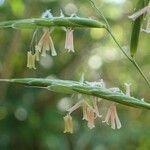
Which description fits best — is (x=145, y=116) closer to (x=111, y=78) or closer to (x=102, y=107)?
(x=111, y=78)

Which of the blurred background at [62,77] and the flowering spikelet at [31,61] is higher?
the flowering spikelet at [31,61]

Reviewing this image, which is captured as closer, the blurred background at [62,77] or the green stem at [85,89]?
the green stem at [85,89]

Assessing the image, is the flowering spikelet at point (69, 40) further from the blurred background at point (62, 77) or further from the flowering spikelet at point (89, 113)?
the blurred background at point (62, 77)

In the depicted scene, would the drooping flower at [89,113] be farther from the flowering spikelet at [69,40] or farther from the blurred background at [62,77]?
the blurred background at [62,77]

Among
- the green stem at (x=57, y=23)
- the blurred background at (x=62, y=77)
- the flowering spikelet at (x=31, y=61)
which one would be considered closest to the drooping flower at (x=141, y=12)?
the green stem at (x=57, y=23)

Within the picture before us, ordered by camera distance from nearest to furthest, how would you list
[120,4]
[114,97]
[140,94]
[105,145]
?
[114,97], [105,145], [140,94], [120,4]

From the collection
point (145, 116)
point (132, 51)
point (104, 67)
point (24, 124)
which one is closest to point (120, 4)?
point (104, 67)

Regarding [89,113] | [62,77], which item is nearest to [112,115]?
[89,113]

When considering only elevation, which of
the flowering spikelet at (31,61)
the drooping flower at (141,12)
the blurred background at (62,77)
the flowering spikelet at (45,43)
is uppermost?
the drooping flower at (141,12)
